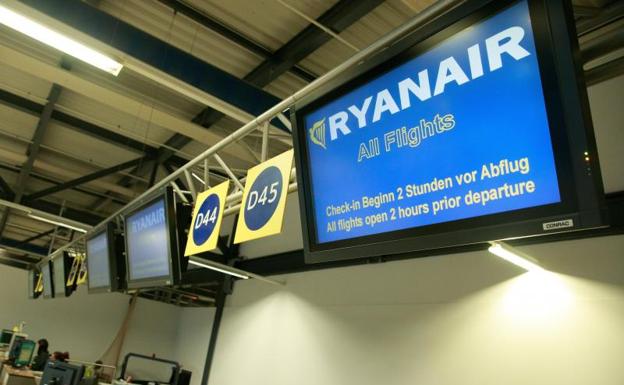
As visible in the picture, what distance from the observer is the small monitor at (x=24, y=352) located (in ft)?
23.5

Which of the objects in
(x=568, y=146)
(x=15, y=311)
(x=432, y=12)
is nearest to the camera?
(x=568, y=146)

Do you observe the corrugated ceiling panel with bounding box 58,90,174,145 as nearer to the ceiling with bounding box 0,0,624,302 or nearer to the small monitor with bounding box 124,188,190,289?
the ceiling with bounding box 0,0,624,302

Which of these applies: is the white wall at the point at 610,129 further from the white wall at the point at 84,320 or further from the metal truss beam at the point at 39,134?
the white wall at the point at 84,320

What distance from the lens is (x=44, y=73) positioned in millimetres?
4496

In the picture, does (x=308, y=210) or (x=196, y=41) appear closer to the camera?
(x=308, y=210)

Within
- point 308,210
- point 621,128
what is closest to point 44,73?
point 308,210

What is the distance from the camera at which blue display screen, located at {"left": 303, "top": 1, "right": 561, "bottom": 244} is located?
1.22 metres

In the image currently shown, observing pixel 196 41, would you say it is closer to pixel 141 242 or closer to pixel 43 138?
pixel 141 242

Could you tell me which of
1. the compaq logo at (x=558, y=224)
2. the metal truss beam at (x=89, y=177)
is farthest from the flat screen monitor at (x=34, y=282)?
the compaq logo at (x=558, y=224)

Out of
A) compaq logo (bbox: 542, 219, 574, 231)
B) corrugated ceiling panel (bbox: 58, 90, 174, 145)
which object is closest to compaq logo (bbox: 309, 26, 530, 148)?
compaq logo (bbox: 542, 219, 574, 231)

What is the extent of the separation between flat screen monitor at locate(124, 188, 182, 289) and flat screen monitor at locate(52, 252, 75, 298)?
11.9 feet

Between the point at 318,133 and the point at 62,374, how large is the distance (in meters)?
3.38

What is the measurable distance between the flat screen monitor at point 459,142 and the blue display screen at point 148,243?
6.07ft

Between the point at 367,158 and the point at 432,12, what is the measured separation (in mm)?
734
